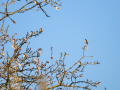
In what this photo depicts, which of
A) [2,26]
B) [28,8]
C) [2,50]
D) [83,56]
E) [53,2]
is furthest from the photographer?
[2,26]

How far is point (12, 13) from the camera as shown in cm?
368

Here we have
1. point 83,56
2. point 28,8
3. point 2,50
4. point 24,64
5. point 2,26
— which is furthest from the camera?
point 2,26

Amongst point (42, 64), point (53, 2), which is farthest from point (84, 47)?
point (53, 2)

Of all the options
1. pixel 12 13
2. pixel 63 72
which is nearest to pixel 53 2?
pixel 12 13

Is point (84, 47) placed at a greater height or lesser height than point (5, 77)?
greater

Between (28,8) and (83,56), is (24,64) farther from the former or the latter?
(28,8)

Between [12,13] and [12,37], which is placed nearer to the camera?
[12,13]

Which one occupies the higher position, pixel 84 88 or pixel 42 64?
pixel 42 64

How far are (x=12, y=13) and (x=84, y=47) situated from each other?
8.77 feet

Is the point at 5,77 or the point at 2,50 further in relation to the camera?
the point at 2,50

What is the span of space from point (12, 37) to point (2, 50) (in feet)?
2.32

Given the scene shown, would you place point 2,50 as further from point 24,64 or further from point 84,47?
point 84,47

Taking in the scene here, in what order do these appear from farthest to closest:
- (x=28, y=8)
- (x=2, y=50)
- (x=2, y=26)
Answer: (x=2, y=26) → (x=2, y=50) → (x=28, y=8)

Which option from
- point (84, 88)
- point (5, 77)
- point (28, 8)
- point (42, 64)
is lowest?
point (84, 88)
